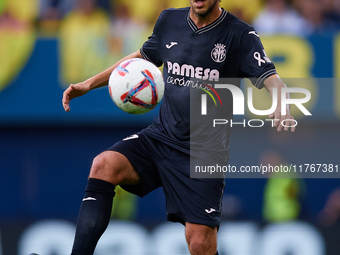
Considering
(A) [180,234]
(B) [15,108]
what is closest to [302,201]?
(A) [180,234]

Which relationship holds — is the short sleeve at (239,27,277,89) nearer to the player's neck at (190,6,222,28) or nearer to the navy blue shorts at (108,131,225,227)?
the player's neck at (190,6,222,28)

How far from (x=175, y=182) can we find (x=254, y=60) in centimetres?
108

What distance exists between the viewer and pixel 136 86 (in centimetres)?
411

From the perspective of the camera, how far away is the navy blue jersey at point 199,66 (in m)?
4.50

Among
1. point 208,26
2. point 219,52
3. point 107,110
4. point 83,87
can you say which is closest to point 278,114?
point 219,52

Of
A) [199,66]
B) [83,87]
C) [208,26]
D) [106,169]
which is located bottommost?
[106,169]

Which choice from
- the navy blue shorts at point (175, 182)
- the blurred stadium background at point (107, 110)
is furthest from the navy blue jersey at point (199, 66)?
the blurred stadium background at point (107, 110)

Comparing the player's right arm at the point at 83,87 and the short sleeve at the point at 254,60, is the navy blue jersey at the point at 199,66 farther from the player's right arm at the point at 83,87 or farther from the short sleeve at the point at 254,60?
the player's right arm at the point at 83,87

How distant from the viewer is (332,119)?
9.08 metres

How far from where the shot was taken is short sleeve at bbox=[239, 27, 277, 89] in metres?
4.43

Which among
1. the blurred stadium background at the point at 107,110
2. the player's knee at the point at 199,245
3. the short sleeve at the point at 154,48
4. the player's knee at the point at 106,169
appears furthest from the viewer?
the blurred stadium background at the point at 107,110

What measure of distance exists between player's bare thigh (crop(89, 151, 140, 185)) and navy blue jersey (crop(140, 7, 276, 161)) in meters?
0.39

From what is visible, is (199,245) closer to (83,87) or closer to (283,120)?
(283,120)

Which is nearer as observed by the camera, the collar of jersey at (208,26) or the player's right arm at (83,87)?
the player's right arm at (83,87)
